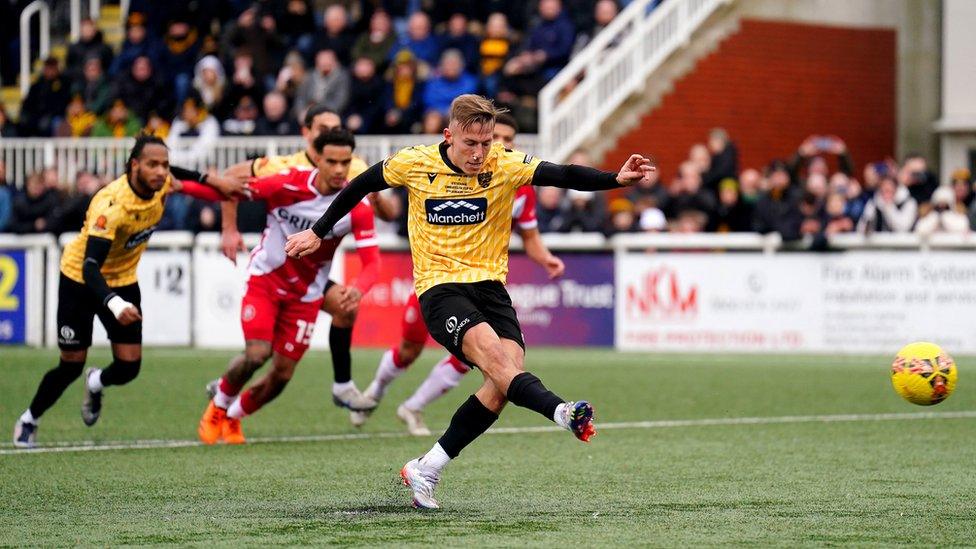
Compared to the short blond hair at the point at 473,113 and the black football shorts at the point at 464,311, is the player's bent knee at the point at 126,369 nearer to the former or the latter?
the black football shorts at the point at 464,311

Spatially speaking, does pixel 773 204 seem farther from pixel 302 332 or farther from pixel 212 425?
pixel 212 425

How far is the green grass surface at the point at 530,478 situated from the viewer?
753 centimetres

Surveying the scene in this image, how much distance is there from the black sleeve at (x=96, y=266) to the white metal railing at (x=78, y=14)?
18.7m

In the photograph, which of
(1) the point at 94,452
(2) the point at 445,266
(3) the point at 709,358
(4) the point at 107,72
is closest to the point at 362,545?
(2) the point at 445,266

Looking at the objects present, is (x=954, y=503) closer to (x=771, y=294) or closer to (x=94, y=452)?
(x=94, y=452)

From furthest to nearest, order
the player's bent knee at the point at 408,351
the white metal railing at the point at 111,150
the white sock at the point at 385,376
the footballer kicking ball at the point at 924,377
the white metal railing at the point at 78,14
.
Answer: the white metal railing at the point at 78,14 → the white metal railing at the point at 111,150 → the white sock at the point at 385,376 → the player's bent knee at the point at 408,351 → the footballer kicking ball at the point at 924,377

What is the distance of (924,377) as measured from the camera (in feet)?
32.0

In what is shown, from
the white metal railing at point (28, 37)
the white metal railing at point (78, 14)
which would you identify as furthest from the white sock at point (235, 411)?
the white metal railing at point (78, 14)

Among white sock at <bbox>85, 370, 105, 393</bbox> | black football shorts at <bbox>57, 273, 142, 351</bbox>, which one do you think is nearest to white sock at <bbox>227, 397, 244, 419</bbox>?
black football shorts at <bbox>57, 273, 142, 351</bbox>

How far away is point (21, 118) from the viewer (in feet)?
91.5

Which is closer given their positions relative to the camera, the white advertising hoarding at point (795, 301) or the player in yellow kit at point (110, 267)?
the player in yellow kit at point (110, 267)

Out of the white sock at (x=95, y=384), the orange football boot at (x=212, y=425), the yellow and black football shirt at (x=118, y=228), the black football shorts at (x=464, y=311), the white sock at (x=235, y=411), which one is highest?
the yellow and black football shirt at (x=118, y=228)

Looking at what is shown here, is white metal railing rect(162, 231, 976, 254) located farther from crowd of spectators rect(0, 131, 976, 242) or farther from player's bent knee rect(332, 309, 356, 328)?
player's bent knee rect(332, 309, 356, 328)

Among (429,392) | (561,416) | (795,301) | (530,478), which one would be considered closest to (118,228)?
(429,392)
